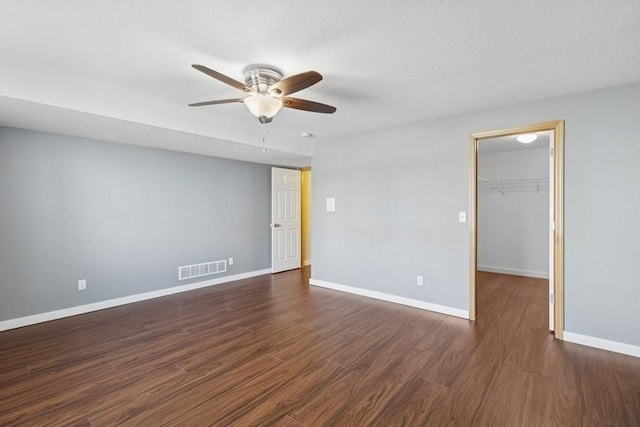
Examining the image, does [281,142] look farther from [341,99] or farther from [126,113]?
[126,113]

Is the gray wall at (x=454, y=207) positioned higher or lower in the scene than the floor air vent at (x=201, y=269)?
higher

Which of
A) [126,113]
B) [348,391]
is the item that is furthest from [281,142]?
[348,391]

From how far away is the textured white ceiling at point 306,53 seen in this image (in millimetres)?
1697

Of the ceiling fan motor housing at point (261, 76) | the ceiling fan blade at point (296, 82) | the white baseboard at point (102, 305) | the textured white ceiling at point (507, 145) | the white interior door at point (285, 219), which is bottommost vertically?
the white baseboard at point (102, 305)

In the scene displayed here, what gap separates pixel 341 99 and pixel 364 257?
2284mm

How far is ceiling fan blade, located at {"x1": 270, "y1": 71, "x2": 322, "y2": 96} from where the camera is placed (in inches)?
76.2

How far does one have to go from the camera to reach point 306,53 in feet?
7.06

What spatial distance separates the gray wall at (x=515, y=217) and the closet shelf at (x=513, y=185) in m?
0.02

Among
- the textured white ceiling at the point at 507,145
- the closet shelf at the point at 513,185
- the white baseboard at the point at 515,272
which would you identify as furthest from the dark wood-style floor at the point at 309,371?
the closet shelf at the point at 513,185

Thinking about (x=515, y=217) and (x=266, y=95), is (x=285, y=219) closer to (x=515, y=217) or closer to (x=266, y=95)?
(x=266, y=95)

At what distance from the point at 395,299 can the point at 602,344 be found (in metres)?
2.05

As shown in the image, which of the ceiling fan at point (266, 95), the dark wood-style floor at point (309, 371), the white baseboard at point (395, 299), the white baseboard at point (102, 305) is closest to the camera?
the dark wood-style floor at point (309, 371)

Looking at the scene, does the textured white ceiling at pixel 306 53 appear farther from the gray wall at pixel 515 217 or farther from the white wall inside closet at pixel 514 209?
the gray wall at pixel 515 217

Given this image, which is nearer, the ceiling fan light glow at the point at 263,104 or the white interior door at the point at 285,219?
the ceiling fan light glow at the point at 263,104
